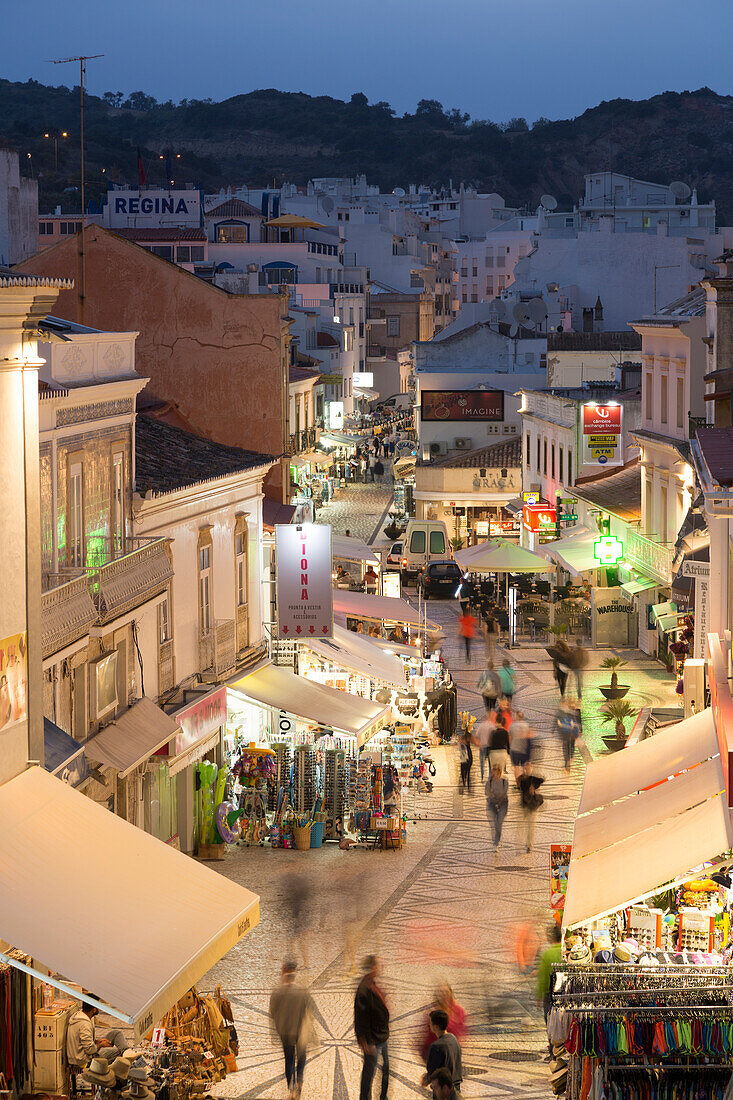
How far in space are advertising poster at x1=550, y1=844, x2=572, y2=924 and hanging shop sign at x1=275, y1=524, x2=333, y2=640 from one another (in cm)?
872

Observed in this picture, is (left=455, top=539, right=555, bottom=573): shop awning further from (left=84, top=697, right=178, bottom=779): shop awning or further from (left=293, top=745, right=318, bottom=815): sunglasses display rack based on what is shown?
(left=84, top=697, right=178, bottom=779): shop awning

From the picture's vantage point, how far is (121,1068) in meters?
12.9

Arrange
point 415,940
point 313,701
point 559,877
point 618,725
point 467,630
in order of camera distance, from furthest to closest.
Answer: point 467,630, point 618,725, point 313,701, point 415,940, point 559,877

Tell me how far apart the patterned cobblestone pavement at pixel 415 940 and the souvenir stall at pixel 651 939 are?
4.70ft

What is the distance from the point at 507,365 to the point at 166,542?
164 ft

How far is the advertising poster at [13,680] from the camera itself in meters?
11.6

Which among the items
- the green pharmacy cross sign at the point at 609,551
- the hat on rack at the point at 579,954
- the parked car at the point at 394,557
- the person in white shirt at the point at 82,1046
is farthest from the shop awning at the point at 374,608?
the person in white shirt at the point at 82,1046

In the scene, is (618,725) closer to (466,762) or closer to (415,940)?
(466,762)

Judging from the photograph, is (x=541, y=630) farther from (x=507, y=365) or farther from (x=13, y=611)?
(x=13, y=611)

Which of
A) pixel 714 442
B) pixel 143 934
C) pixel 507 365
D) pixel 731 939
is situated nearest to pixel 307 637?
pixel 714 442

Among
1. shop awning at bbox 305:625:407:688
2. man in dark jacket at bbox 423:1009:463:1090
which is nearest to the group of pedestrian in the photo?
man in dark jacket at bbox 423:1009:463:1090

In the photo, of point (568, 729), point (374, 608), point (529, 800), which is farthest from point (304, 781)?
point (374, 608)

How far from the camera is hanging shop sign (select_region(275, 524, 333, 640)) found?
2516 centimetres

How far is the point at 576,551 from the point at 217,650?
20.4 meters
